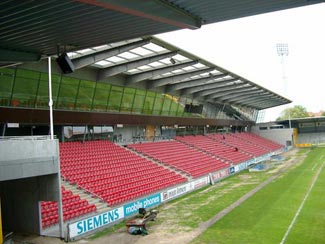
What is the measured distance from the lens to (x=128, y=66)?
2488 cm

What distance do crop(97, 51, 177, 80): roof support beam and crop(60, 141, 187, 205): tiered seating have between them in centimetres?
520

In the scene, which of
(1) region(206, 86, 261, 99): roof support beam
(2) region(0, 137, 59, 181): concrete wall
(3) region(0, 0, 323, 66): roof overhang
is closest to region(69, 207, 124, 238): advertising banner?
(2) region(0, 137, 59, 181): concrete wall

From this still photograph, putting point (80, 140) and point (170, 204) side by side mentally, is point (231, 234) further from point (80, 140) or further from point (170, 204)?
point (80, 140)

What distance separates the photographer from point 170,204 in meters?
22.2

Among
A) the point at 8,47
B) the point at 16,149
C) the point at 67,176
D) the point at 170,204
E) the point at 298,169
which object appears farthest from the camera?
the point at 298,169

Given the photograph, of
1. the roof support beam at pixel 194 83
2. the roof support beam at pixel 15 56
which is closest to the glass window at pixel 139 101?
the roof support beam at pixel 194 83

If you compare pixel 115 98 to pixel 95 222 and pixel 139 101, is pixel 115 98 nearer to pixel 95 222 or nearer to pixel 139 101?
pixel 139 101

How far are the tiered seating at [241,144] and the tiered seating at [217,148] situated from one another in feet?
6.47

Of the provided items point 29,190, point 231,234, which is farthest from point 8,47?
point 231,234

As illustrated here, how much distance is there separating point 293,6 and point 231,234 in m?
9.04

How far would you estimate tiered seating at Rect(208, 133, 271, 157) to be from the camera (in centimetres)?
4970

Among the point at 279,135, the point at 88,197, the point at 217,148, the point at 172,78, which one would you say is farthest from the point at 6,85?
the point at 279,135

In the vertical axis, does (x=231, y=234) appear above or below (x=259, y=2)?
below

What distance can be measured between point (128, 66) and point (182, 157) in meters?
12.2
